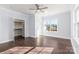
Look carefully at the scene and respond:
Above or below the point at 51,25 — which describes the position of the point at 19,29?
below

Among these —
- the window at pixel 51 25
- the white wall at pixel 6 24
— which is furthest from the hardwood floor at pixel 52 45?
the window at pixel 51 25

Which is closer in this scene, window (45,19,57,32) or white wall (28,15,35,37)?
white wall (28,15,35,37)

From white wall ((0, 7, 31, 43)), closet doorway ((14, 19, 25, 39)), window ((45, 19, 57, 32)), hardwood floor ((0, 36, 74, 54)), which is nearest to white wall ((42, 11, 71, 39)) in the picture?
window ((45, 19, 57, 32))

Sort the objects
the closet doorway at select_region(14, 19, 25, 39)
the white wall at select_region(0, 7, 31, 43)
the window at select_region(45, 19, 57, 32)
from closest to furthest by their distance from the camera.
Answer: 1. the white wall at select_region(0, 7, 31, 43)
2. the window at select_region(45, 19, 57, 32)
3. the closet doorway at select_region(14, 19, 25, 39)

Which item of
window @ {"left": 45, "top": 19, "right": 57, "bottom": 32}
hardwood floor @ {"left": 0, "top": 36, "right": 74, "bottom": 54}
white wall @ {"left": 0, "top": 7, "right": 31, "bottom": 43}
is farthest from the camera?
window @ {"left": 45, "top": 19, "right": 57, "bottom": 32}

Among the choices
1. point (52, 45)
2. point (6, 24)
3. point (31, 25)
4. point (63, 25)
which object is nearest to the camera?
point (52, 45)

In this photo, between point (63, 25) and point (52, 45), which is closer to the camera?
point (52, 45)

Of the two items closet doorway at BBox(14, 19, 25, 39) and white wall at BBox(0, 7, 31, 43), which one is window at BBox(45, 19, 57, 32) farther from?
white wall at BBox(0, 7, 31, 43)

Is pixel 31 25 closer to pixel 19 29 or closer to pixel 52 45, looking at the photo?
pixel 19 29

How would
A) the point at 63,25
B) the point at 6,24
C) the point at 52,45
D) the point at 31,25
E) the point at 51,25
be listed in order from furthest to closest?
1. the point at 51,25
2. the point at 31,25
3. the point at 63,25
4. the point at 6,24
5. the point at 52,45

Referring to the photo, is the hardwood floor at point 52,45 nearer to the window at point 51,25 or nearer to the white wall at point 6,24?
the white wall at point 6,24

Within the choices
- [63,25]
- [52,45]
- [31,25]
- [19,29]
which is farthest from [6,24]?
[63,25]
